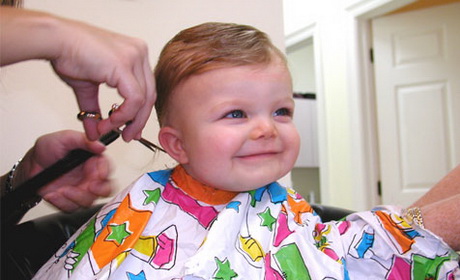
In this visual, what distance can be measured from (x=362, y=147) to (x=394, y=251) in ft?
7.93

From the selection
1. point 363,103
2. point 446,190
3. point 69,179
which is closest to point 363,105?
point 363,103

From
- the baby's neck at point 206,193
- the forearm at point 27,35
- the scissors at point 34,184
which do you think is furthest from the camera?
the baby's neck at point 206,193

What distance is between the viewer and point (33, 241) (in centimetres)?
93

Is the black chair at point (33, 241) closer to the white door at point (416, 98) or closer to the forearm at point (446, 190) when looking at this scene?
the forearm at point (446, 190)

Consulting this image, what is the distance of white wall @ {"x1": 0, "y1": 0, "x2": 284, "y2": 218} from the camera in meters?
1.34

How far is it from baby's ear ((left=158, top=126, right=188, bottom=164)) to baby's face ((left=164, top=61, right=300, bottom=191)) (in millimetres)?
55

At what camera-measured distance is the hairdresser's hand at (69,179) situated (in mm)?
825

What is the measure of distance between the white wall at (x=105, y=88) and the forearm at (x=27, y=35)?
2.76 feet

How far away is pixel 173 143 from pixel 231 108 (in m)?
0.18

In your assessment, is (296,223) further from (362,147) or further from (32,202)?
(362,147)

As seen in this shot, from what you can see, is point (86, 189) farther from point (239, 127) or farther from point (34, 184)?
point (239, 127)

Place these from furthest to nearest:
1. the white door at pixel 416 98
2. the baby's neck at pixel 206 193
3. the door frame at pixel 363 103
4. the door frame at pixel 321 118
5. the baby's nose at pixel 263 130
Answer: the door frame at pixel 321 118 → the door frame at pixel 363 103 → the white door at pixel 416 98 → the baby's neck at pixel 206 193 → the baby's nose at pixel 263 130

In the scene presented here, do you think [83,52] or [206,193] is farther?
[206,193]

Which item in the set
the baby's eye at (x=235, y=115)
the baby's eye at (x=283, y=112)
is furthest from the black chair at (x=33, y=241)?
the baby's eye at (x=283, y=112)
